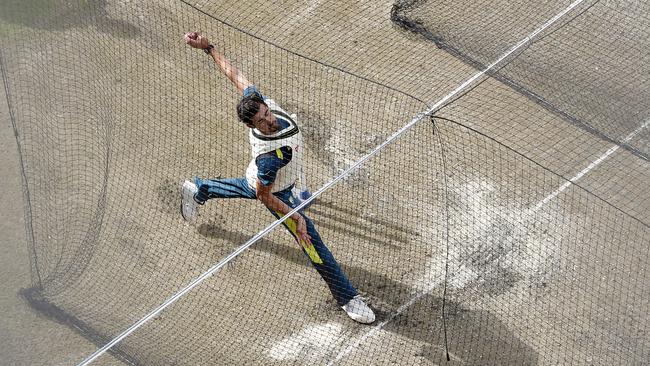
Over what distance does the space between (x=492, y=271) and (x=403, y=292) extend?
36.8 inches

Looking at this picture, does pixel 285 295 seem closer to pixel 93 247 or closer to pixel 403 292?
pixel 403 292

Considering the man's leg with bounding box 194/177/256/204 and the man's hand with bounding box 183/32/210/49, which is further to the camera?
the man's leg with bounding box 194/177/256/204

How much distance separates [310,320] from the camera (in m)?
9.88

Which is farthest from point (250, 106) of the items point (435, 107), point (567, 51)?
point (567, 51)

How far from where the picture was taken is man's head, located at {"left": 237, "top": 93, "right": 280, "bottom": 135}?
9164mm

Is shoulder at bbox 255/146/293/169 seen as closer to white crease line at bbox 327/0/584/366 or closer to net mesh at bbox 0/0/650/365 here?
white crease line at bbox 327/0/584/366

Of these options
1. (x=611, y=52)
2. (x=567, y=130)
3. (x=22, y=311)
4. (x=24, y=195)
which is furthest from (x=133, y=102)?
(x=611, y=52)

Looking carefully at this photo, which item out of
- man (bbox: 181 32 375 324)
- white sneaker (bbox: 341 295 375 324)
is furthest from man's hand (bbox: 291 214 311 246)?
white sneaker (bbox: 341 295 375 324)

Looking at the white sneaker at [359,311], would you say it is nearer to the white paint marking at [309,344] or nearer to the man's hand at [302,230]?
the white paint marking at [309,344]

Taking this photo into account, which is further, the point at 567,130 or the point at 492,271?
the point at 567,130

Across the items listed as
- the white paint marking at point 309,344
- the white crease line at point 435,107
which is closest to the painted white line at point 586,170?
the white crease line at point 435,107

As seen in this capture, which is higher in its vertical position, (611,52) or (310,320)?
(611,52)

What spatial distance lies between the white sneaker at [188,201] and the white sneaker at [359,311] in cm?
198

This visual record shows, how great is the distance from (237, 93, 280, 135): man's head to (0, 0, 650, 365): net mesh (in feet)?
5.26
